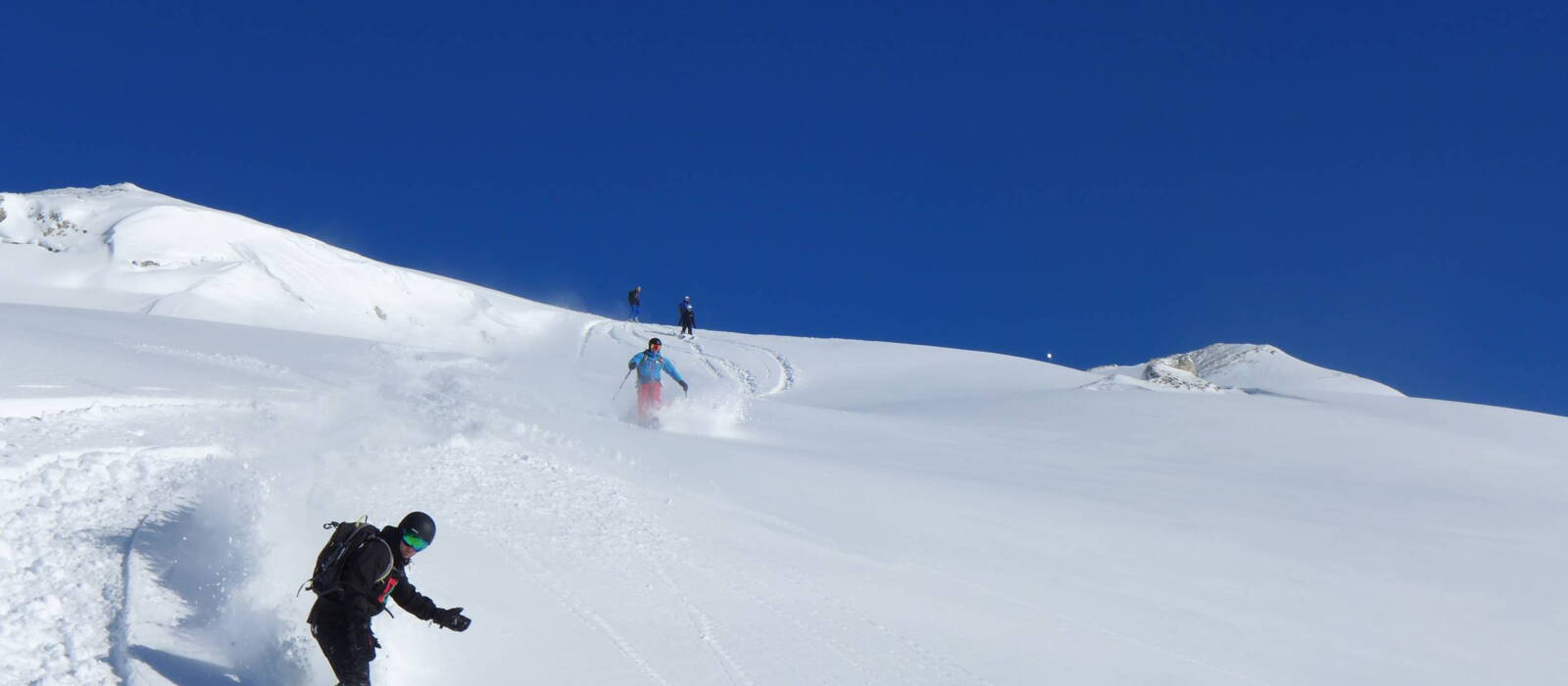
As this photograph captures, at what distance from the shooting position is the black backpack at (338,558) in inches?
188

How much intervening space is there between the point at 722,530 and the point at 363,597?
4685mm

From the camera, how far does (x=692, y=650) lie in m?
6.54

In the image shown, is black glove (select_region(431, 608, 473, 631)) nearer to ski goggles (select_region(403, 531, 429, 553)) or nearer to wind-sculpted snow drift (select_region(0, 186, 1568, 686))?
ski goggles (select_region(403, 531, 429, 553))

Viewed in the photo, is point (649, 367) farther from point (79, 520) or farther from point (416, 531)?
point (416, 531)

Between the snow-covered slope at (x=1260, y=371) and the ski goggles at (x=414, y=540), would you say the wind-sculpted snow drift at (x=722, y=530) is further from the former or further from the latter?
the snow-covered slope at (x=1260, y=371)

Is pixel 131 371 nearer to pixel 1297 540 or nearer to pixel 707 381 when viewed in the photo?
pixel 1297 540

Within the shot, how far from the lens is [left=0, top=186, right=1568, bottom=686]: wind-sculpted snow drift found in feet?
20.0

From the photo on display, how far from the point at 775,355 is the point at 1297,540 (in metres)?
23.2

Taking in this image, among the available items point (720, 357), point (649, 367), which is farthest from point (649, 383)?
point (720, 357)

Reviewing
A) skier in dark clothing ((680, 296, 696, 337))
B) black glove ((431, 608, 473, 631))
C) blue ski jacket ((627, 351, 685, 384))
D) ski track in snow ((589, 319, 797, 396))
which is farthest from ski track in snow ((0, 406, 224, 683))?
skier in dark clothing ((680, 296, 696, 337))

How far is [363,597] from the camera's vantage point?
482 centimetres

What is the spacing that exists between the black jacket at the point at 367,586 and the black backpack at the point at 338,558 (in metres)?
0.02

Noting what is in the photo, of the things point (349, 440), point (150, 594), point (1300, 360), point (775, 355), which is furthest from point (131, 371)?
point (1300, 360)

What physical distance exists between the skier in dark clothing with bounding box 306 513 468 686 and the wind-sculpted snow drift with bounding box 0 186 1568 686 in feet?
1.89
